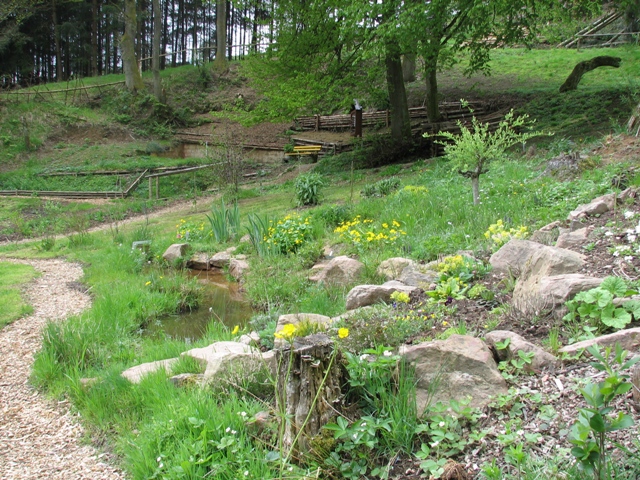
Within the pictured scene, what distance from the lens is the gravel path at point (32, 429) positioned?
2.99 m

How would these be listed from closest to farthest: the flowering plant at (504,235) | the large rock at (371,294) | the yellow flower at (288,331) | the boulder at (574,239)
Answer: the yellow flower at (288,331) → the boulder at (574,239) → the large rock at (371,294) → the flowering plant at (504,235)

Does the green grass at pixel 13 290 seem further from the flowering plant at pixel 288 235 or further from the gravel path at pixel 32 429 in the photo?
the flowering plant at pixel 288 235

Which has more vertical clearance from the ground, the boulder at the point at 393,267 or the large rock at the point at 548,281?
the large rock at the point at 548,281

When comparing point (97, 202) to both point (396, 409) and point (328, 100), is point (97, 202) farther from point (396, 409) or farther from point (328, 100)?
point (396, 409)

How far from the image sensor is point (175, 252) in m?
8.48

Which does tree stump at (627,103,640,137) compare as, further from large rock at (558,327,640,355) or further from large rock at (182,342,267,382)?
A: large rock at (182,342,267,382)

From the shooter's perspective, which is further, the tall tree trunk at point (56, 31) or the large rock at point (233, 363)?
the tall tree trunk at point (56, 31)

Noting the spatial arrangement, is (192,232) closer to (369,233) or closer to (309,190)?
(309,190)

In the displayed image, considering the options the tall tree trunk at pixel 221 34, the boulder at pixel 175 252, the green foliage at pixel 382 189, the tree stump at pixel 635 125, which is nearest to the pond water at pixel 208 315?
the boulder at pixel 175 252

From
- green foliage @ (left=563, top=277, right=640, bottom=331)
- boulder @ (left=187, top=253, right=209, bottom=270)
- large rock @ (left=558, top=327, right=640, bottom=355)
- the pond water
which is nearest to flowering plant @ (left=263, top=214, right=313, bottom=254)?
the pond water

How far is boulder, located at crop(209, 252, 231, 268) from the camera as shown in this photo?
8.29 metres

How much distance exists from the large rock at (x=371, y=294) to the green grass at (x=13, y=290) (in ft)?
12.1

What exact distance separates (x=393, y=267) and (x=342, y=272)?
70cm

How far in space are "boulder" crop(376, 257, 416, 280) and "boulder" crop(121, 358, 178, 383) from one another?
2470mm
